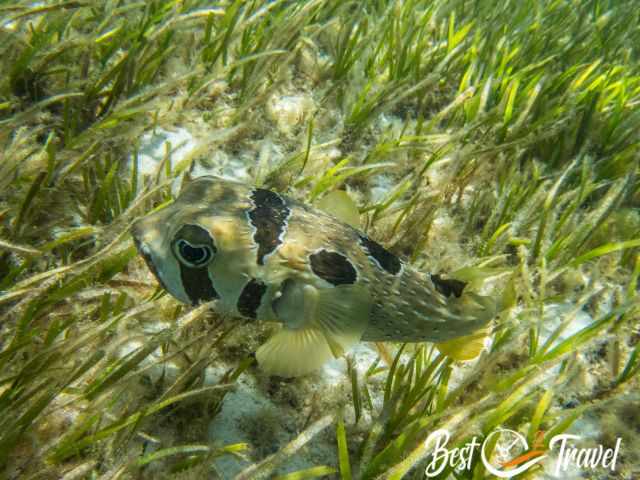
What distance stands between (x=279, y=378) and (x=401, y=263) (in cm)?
106

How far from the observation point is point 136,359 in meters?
1.99

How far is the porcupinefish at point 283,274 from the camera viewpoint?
6.26 ft

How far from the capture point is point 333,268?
6.55 ft

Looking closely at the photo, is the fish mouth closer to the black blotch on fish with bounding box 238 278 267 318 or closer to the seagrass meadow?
the seagrass meadow

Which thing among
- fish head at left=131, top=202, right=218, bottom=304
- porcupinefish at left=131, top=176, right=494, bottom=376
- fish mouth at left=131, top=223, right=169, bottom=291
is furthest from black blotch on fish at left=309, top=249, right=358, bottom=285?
fish mouth at left=131, top=223, right=169, bottom=291

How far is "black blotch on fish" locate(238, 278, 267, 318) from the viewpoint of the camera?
1.95m

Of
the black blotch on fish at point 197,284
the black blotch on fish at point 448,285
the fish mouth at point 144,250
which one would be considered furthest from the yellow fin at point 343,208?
the fish mouth at point 144,250

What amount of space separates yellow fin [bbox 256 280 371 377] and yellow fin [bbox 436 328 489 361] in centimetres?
65

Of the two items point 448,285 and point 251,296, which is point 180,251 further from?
point 448,285

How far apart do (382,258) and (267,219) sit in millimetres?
610

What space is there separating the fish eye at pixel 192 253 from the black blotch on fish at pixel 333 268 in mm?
470

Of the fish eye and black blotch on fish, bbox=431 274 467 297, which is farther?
black blotch on fish, bbox=431 274 467 297

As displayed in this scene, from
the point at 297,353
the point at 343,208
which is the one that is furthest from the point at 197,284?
the point at 343,208

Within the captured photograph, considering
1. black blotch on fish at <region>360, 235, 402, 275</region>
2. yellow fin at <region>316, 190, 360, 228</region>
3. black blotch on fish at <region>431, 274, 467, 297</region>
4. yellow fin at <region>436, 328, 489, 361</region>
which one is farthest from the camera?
yellow fin at <region>316, 190, 360, 228</region>
